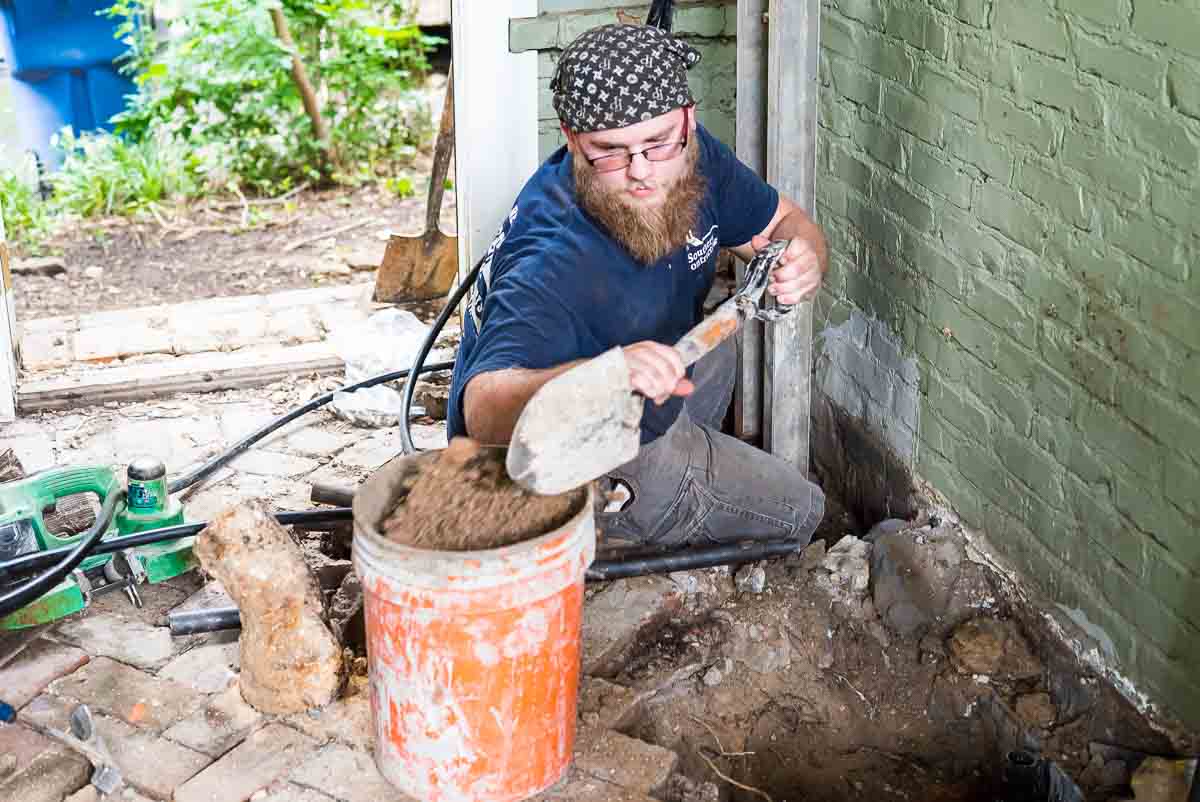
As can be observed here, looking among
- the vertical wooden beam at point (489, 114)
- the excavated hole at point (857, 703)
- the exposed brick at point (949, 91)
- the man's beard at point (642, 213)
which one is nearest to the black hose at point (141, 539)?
the excavated hole at point (857, 703)

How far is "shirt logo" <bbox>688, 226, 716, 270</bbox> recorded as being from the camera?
3293mm

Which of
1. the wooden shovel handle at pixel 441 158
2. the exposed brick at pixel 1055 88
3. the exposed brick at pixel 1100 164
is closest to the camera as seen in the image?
the exposed brick at pixel 1100 164

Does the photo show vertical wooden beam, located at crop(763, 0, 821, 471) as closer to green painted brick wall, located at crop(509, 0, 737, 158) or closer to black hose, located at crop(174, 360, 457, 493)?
green painted brick wall, located at crop(509, 0, 737, 158)

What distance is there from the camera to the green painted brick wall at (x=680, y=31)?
4.39 meters

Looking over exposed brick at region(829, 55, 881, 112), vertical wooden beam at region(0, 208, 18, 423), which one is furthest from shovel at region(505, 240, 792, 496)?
vertical wooden beam at region(0, 208, 18, 423)

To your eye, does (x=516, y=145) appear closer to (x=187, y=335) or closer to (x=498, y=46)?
(x=498, y=46)

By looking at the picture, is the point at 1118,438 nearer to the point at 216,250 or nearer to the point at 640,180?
the point at 640,180

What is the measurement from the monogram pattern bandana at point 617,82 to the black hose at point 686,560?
1125 millimetres

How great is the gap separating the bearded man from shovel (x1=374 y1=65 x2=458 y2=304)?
2.15m

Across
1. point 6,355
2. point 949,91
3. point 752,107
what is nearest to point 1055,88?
point 949,91

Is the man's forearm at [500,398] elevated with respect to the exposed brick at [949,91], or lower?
lower

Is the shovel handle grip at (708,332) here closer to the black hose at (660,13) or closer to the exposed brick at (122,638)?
the black hose at (660,13)

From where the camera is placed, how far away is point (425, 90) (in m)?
8.43

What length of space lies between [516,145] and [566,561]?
246 cm
